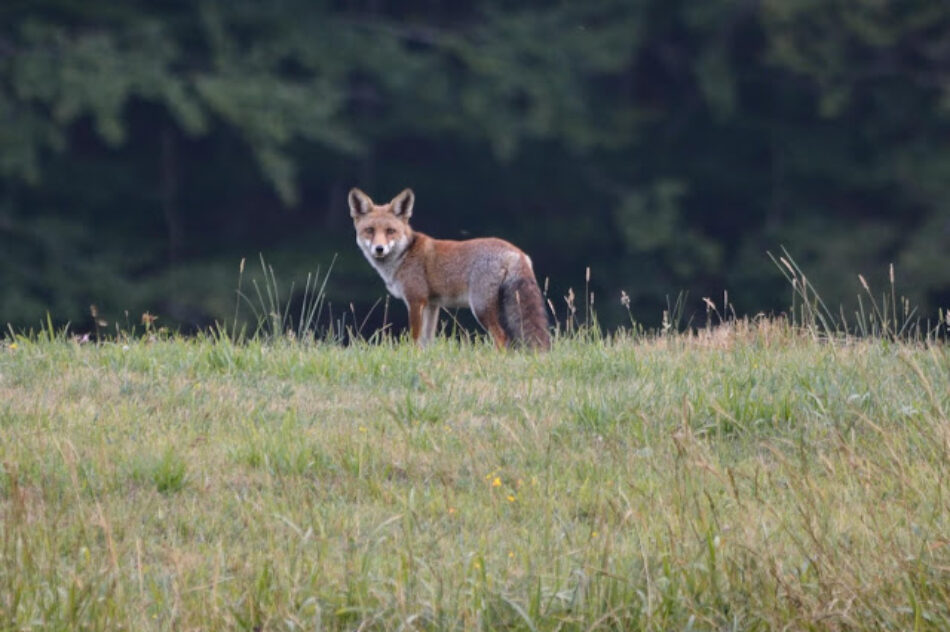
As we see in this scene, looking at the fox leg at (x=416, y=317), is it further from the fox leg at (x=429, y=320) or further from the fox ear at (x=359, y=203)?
the fox ear at (x=359, y=203)

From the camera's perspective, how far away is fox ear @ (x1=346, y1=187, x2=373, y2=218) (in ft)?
32.3

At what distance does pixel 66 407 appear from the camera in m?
5.54

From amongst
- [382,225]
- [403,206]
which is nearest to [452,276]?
[382,225]

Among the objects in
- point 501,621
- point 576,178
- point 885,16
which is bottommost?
point 501,621

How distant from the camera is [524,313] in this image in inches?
329

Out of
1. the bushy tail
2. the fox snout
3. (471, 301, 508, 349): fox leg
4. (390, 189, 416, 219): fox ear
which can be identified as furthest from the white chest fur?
the bushy tail

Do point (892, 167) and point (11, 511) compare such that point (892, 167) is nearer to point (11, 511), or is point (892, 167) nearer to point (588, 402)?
point (588, 402)

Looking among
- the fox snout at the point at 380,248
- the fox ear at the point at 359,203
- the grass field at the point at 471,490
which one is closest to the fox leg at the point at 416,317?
the fox snout at the point at 380,248

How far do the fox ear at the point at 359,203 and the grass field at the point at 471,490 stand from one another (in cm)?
303

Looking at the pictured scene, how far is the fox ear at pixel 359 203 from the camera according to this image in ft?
32.3

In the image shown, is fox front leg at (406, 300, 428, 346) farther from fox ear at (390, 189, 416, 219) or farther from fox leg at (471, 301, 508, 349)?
fox ear at (390, 189, 416, 219)

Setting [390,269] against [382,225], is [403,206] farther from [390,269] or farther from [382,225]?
[390,269]

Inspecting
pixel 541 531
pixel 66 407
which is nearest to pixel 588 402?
pixel 541 531

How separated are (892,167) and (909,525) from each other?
691 inches
